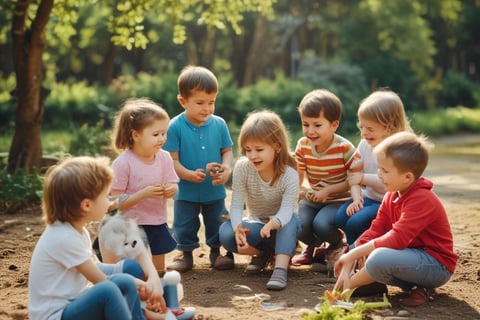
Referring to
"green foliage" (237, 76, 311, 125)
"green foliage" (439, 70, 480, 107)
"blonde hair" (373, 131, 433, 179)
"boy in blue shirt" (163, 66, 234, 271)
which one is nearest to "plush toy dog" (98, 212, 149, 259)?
"boy in blue shirt" (163, 66, 234, 271)

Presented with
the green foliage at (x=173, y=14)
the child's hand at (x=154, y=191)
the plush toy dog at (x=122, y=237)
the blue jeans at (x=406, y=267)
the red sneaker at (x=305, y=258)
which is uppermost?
the green foliage at (x=173, y=14)

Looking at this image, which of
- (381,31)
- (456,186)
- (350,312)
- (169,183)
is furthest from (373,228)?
(381,31)

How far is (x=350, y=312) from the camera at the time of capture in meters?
4.02

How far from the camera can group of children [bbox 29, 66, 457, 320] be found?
354cm

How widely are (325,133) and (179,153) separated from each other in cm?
115

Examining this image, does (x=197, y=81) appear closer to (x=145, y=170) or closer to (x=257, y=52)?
(x=145, y=170)

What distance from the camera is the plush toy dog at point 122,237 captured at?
4070mm

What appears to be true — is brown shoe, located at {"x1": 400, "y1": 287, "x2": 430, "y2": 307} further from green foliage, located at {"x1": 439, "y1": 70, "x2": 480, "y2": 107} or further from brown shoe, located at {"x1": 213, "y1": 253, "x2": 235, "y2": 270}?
green foliage, located at {"x1": 439, "y1": 70, "x2": 480, "y2": 107}

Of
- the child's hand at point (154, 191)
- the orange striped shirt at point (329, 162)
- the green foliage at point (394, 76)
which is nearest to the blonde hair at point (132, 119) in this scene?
the child's hand at point (154, 191)

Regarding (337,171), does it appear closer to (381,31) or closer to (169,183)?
(169,183)

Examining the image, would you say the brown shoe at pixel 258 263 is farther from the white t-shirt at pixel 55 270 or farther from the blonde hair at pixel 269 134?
the white t-shirt at pixel 55 270

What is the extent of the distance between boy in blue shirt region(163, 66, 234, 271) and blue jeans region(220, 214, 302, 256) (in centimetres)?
27

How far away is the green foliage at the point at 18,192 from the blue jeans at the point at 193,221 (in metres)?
2.86

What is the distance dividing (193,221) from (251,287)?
982 mm
